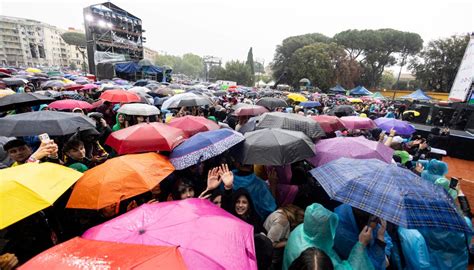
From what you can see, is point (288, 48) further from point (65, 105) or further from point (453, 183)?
point (453, 183)

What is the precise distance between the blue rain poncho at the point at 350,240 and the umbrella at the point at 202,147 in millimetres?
1517

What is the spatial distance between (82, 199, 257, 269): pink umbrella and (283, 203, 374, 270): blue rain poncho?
1.76 feet

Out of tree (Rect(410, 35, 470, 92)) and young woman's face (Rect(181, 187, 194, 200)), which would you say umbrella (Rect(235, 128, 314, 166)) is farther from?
tree (Rect(410, 35, 470, 92))

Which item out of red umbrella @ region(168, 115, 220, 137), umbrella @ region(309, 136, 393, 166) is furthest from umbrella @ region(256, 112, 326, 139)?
red umbrella @ region(168, 115, 220, 137)

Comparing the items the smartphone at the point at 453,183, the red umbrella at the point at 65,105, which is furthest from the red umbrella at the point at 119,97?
the smartphone at the point at 453,183

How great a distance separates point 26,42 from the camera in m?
93.2

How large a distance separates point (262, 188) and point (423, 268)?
1.85m

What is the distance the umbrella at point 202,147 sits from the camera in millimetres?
2998

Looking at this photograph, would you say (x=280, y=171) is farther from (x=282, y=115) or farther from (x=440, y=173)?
(x=440, y=173)

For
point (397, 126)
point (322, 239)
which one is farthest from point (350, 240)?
point (397, 126)

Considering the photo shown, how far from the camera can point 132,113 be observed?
5359mm

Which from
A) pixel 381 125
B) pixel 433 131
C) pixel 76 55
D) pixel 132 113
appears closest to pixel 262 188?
pixel 132 113

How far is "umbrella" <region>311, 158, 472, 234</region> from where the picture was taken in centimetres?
188

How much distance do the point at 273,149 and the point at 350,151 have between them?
1.28 metres
